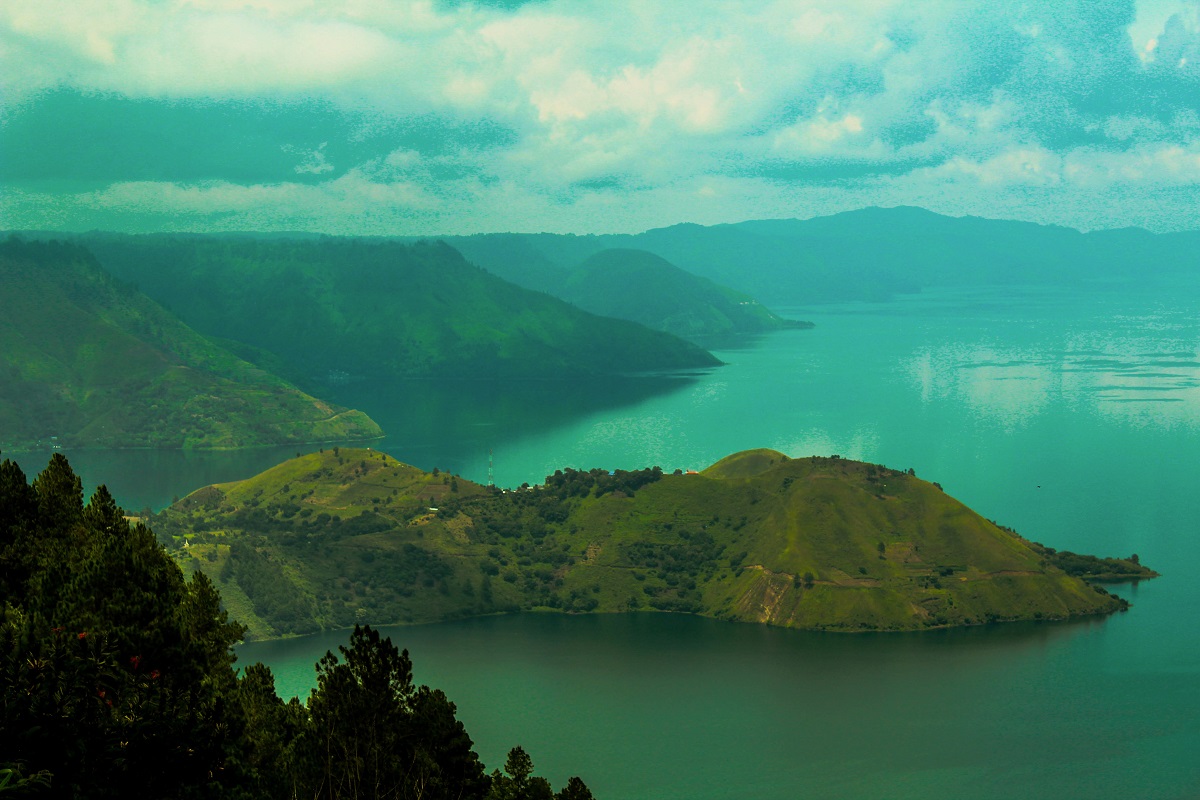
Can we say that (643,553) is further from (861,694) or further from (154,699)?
(154,699)

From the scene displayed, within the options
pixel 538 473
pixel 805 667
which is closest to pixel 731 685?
pixel 805 667

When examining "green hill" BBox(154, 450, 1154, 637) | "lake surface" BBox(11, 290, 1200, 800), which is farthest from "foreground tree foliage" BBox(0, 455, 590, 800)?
"green hill" BBox(154, 450, 1154, 637)

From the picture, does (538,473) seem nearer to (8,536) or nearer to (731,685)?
(731,685)

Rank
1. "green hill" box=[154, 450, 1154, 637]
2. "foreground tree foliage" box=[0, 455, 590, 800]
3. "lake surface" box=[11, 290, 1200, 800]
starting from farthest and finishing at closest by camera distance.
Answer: "green hill" box=[154, 450, 1154, 637] → "lake surface" box=[11, 290, 1200, 800] → "foreground tree foliage" box=[0, 455, 590, 800]

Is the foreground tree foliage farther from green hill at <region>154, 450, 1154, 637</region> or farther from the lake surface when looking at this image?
green hill at <region>154, 450, 1154, 637</region>

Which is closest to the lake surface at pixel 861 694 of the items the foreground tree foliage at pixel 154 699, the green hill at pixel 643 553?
the green hill at pixel 643 553

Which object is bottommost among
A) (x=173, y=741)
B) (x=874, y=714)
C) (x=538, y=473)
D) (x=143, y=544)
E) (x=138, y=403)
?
(x=874, y=714)

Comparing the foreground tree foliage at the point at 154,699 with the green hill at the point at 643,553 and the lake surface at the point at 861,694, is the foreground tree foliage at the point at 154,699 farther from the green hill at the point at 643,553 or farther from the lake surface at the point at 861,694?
the green hill at the point at 643,553
